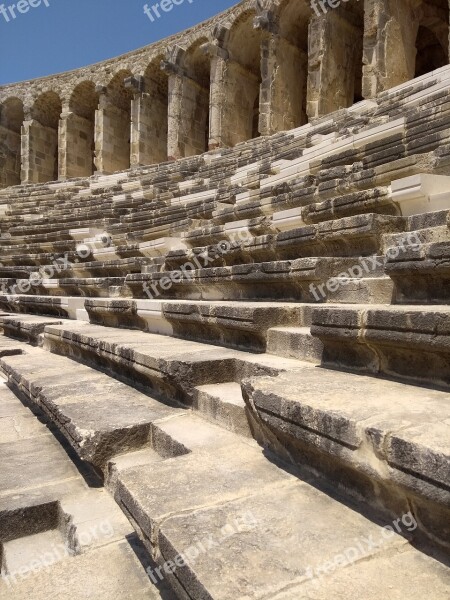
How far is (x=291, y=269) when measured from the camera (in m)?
3.25

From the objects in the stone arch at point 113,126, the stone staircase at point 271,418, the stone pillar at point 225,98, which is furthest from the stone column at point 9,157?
the stone staircase at point 271,418

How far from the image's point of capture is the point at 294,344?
2.50m

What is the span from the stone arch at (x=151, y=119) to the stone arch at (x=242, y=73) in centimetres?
383

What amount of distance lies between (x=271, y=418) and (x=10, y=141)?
2635cm

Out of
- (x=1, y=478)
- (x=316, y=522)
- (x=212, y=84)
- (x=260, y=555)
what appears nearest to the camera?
(x=260, y=555)

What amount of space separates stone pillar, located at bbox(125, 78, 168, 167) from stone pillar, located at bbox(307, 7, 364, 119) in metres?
8.16

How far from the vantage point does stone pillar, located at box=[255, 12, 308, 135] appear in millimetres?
13453

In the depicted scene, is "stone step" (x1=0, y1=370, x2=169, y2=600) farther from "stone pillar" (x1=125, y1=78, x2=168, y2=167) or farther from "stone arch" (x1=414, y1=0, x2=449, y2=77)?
"stone pillar" (x1=125, y1=78, x2=168, y2=167)

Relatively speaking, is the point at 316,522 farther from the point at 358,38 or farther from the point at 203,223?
the point at 358,38

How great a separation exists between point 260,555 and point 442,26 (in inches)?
703

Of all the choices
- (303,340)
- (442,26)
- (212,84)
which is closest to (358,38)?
(442,26)

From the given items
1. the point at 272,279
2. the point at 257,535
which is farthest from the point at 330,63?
the point at 257,535

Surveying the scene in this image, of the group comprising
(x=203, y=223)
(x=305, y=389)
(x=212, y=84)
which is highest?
(x=212, y=84)

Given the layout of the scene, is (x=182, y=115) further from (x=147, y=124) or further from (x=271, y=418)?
(x=271, y=418)
